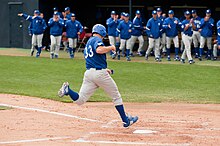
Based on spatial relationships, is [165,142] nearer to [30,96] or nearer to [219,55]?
[30,96]

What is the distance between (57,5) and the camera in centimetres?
2934

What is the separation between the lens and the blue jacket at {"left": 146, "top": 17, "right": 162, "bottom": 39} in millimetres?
22953

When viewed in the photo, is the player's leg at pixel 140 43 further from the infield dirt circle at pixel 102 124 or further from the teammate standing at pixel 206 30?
the infield dirt circle at pixel 102 124

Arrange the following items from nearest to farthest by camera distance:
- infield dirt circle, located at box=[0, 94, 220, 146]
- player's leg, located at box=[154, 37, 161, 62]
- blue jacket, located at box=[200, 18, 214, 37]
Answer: infield dirt circle, located at box=[0, 94, 220, 146]
blue jacket, located at box=[200, 18, 214, 37]
player's leg, located at box=[154, 37, 161, 62]

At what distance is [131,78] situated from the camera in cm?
1789

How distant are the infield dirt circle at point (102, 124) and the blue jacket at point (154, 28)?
9964 mm

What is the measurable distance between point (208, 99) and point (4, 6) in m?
18.2

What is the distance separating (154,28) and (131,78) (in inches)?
219

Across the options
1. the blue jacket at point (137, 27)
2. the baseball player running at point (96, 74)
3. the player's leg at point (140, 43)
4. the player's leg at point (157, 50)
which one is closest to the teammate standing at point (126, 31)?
the blue jacket at point (137, 27)

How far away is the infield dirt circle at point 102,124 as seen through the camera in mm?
8742

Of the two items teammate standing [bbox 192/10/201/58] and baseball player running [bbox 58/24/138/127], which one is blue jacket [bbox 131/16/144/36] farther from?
baseball player running [bbox 58/24/138/127]

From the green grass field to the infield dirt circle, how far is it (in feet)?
4.17

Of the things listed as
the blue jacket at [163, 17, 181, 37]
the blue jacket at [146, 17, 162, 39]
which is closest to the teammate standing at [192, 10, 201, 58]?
the blue jacket at [163, 17, 181, 37]

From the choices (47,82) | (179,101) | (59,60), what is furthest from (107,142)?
(59,60)
